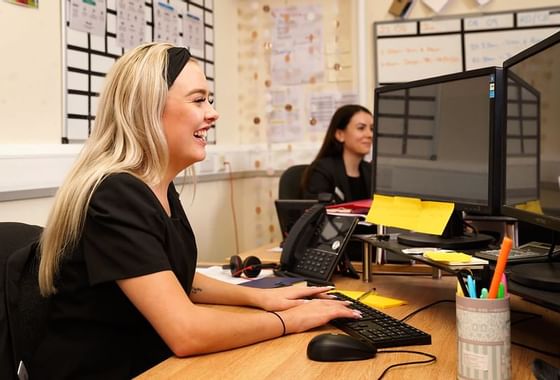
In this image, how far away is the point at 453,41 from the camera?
10.7ft

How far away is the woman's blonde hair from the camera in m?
1.14

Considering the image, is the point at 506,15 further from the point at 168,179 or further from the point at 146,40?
the point at 168,179

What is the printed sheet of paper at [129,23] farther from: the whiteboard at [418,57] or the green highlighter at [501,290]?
the green highlighter at [501,290]

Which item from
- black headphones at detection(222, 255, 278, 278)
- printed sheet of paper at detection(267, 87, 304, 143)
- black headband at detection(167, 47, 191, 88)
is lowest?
black headphones at detection(222, 255, 278, 278)

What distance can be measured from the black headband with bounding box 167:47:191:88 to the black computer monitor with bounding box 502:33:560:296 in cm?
71

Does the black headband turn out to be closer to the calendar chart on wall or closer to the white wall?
the calendar chart on wall

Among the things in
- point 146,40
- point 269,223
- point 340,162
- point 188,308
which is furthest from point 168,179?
point 269,223

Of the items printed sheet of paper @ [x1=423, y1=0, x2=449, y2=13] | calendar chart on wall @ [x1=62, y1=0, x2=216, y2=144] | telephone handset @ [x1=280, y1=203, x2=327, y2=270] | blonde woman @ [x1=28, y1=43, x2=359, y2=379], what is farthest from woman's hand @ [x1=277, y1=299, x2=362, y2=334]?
printed sheet of paper @ [x1=423, y1=0, x2=449, y2=13]

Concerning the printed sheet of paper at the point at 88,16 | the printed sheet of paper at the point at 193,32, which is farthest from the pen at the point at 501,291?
the printed sheet of paper at the point at 193,32

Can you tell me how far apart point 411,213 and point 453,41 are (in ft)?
6.80

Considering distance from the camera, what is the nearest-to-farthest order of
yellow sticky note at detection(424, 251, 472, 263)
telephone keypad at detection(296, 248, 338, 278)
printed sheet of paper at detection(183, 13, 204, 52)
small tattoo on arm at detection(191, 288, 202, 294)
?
yellow sticky note at detection(424, 251, 472, 263) → small tattoo on arm at detection(191, 288, 202, 294) → telephone keypad at detection(296, 248, 338, 278) → printed sheet of paper at detection(183, 13, 204, 52)

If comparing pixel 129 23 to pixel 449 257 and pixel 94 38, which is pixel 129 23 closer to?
pixel 94 38

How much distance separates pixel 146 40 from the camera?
2.62 metres

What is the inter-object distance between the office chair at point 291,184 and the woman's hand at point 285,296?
1.72 meters
